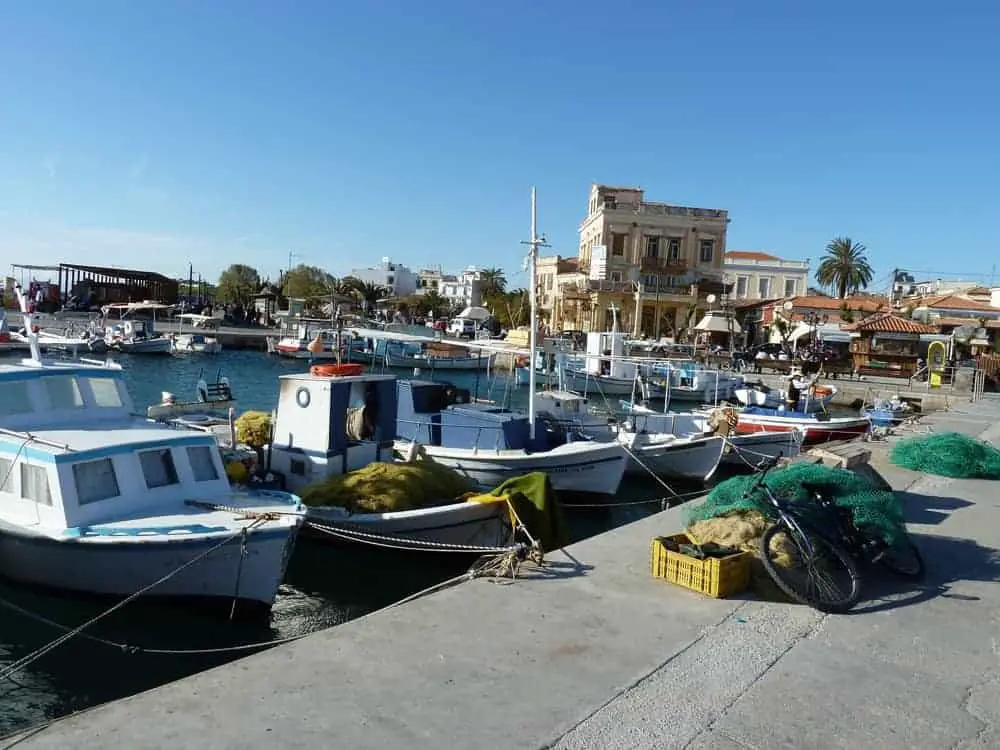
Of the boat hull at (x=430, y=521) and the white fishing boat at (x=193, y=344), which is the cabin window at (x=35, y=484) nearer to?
the boat hull at (x=430, y=521)

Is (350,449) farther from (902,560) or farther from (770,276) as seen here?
(770,276)

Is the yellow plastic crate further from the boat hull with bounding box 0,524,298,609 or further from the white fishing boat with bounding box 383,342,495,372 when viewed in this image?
the white fishing boat with bounding box 383,342,495,372

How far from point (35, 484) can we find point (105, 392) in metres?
2.70

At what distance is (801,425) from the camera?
26.6 metres

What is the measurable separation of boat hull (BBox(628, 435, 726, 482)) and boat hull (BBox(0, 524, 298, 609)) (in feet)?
43.1

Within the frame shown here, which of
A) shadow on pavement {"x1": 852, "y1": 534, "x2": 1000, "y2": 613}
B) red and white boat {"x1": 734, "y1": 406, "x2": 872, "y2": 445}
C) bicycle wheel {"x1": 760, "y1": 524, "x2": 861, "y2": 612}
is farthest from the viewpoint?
red and white boat {"x1": 734, "y1": 406, "x2": 872, "y2": 445}

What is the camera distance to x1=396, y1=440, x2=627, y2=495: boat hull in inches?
665

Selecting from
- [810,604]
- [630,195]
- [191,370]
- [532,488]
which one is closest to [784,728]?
[810,604]

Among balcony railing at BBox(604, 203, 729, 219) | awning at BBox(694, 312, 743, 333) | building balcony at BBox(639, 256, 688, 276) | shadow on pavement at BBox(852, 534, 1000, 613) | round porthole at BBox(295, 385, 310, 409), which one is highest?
balcony railing at BBox(604, 203, 729, 219)

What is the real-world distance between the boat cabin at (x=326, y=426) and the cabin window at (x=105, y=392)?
105 inches

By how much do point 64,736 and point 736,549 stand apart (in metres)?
6.39

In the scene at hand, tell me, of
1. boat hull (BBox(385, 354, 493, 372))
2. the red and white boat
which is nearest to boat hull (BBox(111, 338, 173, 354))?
boat hull (BBox(385, 354, 493, 372))

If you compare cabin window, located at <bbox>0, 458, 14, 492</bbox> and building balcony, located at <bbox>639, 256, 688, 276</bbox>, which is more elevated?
building balcony, located at <bbox>639, 256, 688, 276</bbox>

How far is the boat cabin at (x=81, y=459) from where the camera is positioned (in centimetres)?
1022
